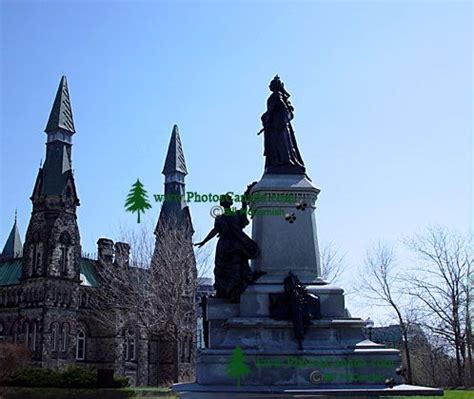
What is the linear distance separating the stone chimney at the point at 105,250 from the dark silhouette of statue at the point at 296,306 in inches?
2214

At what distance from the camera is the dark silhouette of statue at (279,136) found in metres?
13.7

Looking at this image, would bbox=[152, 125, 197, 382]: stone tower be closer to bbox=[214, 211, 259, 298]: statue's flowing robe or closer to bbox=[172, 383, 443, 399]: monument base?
bbox=[214, 211, 259, 298]: statue's flowing robe

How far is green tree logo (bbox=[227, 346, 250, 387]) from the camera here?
1095cm

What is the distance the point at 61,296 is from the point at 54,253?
4236mm

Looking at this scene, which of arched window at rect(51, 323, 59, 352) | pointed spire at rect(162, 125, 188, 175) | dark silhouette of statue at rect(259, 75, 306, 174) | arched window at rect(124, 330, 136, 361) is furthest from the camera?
pointed spire at rect(162, 125, 188, 175)

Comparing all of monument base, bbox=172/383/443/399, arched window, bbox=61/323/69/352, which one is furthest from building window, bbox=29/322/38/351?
monument base, bbox=172/383/443/399

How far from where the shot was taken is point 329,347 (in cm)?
1149

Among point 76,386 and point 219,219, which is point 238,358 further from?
point 76,386

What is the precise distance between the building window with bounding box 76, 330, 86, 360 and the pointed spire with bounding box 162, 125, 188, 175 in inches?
877

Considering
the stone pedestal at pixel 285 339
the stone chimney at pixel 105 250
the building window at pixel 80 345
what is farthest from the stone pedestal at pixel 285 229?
the stone chimney at pixel 105 250

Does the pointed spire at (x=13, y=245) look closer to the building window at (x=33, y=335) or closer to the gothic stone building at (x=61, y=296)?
the gothic stone building at (x=61, y=296)

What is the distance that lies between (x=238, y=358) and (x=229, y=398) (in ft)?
3.08

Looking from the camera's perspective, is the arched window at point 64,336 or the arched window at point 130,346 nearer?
the arched window at point 64,336

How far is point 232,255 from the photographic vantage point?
1249cm
